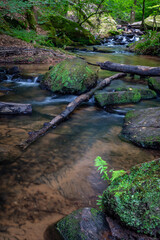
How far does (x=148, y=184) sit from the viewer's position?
167cm

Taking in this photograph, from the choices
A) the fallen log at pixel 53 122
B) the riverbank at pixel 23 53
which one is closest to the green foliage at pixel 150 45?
the riverbank at pixel 23 53

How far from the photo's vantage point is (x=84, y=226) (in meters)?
1.72

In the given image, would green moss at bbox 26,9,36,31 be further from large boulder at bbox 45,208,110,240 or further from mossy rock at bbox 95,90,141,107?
large boulder at bbox 45,208,110,240

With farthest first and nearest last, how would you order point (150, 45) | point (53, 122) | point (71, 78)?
point (150, 45), point (71, 78), point (53, 122)

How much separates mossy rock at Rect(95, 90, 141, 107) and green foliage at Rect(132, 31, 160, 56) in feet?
35.7

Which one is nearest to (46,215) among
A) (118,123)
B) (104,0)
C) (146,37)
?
(118,123)

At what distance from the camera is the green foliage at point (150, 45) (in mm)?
14599

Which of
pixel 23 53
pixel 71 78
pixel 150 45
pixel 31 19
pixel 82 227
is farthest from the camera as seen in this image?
pixel 31 19

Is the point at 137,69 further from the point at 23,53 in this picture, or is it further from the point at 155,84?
the point at 23,53

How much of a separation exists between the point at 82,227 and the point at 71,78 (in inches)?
202

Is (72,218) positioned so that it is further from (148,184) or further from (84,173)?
(84,173)

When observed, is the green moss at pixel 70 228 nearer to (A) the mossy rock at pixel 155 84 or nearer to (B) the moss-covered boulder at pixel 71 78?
(B) the moss-covered boulder at pixel 71 78

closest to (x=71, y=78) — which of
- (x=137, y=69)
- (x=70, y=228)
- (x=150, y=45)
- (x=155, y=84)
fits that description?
(x=137, y=69)

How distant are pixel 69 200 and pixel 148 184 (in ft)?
3.76
